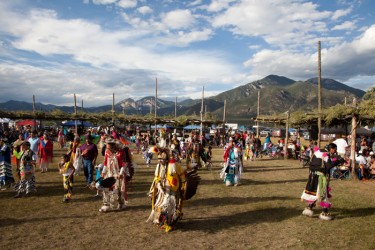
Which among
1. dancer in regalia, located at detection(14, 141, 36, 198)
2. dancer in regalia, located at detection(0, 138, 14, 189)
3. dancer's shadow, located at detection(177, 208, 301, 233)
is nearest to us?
dancer's shadow, located at detection(177, 208, 301, 233)

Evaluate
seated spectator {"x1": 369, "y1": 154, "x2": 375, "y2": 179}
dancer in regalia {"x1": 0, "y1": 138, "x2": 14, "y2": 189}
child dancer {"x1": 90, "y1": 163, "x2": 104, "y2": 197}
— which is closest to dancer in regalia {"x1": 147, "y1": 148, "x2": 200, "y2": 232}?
child dancer {"x1": 90, "y1": 163, "x2": 104, "y2": 197}

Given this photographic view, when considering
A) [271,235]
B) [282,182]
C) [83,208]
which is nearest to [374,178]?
[282,182]

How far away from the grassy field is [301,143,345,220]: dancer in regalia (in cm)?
38

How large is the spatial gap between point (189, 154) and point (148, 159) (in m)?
2.15

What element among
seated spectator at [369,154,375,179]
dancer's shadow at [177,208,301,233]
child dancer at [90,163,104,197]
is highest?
child dancer at [90,163,104,197]

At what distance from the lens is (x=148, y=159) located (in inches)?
617

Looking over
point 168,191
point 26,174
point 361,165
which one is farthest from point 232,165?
point 26,174

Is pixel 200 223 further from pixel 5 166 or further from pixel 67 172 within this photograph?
pixel 5 166

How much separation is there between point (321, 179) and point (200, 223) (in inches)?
119

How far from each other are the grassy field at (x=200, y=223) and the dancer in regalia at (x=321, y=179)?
0.38 metres

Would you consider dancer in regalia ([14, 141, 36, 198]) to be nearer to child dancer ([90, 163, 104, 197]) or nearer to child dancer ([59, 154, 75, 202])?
child dancer ([59, 154, 75, 202])

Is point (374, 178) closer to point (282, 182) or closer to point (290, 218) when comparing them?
point (282, 182)

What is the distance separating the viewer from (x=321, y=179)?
715 centimetres

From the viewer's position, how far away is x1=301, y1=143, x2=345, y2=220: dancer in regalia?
709cm
